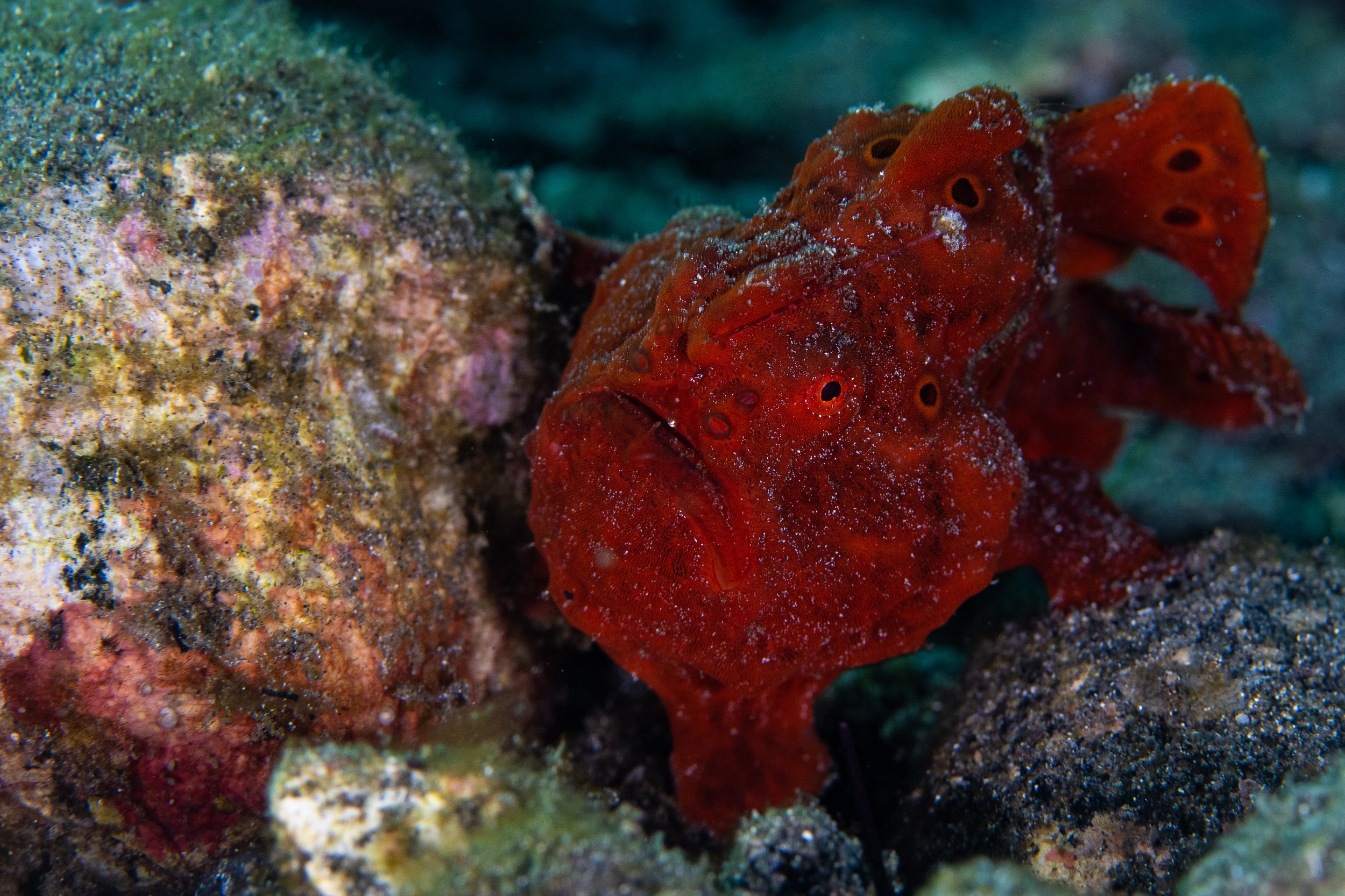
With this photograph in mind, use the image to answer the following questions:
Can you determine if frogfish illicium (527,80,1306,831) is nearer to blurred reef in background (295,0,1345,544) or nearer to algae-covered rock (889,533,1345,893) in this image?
algae-covered rock (889,533,1345,893)

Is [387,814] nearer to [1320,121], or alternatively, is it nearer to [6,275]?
[6,275]

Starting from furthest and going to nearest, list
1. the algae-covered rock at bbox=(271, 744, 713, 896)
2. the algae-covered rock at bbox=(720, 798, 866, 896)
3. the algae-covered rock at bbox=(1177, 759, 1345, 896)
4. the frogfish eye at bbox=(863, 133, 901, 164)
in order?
the frogfish eye at bbox=(863, 133, 901, 164) → the algae-covered rock at bbox=(720, 798, 866, 896) → the algae-covered rock at bbox=(271, 744, 713, 896) → the algae-covered rock at bbox=(1177, 759, 1345, 896)

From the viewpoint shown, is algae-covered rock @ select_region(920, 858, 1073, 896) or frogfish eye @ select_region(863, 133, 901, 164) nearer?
algae-covered rock @ select_region(920, 858, 1073, 896)

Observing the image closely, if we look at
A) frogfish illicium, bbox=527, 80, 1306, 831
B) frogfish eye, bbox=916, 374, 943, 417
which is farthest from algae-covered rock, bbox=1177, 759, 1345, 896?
frogfish eye, bbox=916, 374, 943, 417

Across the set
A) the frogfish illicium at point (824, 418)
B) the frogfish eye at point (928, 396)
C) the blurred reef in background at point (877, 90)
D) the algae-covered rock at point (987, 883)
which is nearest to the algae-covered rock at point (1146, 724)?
the frogfish illicium at point (824, 418)

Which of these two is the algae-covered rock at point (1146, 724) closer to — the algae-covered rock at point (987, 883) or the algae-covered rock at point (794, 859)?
the algae-covered rock at point (794, 859)

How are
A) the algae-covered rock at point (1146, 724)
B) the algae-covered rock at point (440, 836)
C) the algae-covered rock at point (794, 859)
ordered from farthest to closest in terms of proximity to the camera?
the algae-covered rock at point (1146, 724), the algae-covered rock at point (794, 859), the algae-covered rock at point (440, 836)
